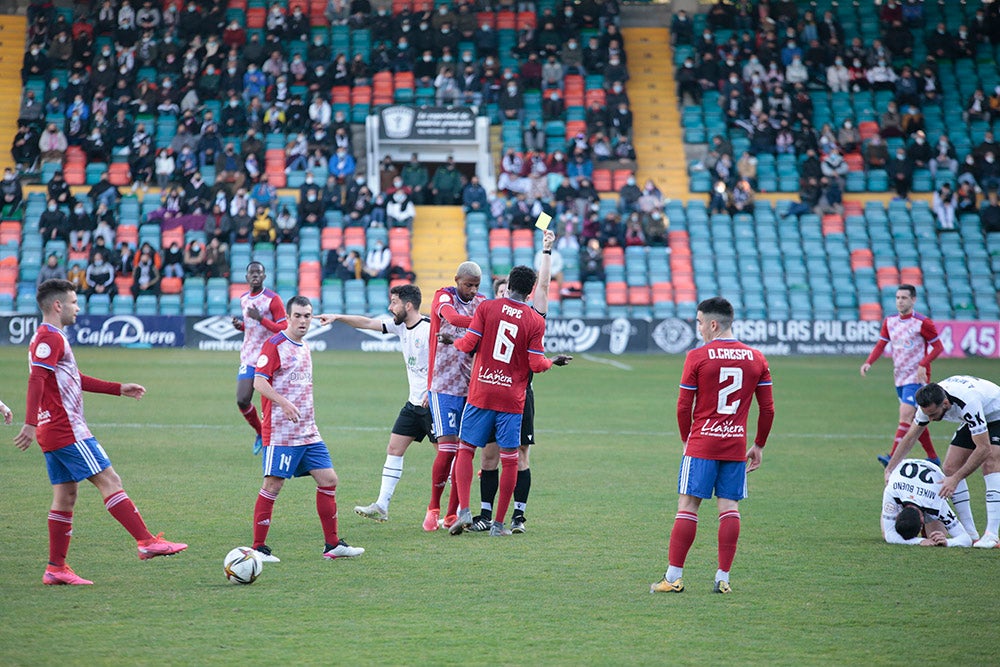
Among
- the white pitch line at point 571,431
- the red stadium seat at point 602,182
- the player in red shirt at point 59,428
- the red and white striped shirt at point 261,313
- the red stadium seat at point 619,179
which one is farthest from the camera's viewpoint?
the red stadium seat at point 619,179

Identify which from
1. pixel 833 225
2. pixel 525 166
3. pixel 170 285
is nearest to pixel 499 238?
pixel 525 166

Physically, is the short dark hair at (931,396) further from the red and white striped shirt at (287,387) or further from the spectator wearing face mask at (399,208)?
the spectator wearing face mask at (399,208)

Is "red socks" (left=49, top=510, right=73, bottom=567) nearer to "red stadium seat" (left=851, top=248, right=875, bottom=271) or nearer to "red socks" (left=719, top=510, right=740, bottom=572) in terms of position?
"red socks" (left=719, top=510, right=740, bottom=572)

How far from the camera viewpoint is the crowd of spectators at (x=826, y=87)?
3497 cm

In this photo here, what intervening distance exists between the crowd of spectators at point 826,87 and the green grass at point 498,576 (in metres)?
21.3

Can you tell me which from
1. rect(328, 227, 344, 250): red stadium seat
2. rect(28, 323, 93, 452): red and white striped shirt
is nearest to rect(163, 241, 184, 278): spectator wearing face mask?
rect(328, 227, 344, 250): red stadium seat

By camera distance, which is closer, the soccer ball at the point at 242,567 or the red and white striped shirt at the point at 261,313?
the soccer ball at the point at 242,567

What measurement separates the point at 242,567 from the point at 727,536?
332cm

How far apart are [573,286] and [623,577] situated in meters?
23.7

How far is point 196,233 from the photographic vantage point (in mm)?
32250

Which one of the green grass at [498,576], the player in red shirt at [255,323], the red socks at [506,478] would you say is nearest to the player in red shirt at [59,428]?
the green grass at [498,576]

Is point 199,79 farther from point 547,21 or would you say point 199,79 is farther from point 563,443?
point 563,443

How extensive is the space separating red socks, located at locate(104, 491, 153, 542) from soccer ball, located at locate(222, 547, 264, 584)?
767mm

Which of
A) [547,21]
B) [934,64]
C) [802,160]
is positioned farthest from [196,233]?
[934,64]
